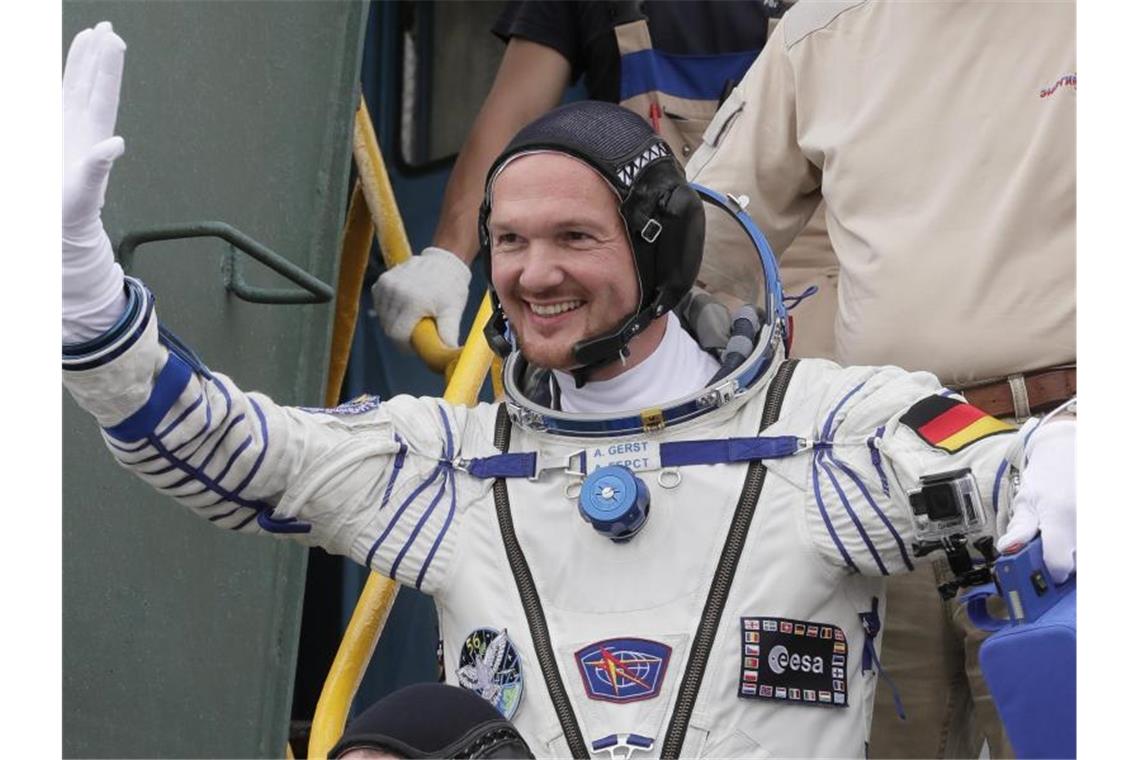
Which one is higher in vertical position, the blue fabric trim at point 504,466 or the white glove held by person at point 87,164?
the white glove held by person at point 87,164

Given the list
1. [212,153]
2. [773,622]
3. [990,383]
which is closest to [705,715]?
[773,622]

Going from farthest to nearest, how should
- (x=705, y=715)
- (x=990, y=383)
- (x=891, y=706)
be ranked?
(x=891, y=706), (x=990, y=383), (x=705, y=715)

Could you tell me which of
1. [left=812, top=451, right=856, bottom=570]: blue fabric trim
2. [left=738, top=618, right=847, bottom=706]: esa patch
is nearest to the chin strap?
[left=812, top=451, right=856, bottom=570]: blue fabric trim

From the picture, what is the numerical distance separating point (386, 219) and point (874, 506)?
162 cm

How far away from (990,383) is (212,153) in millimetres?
1437

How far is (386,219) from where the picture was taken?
4598 mm

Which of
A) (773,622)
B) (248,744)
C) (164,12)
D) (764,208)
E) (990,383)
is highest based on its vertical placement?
(164,12)

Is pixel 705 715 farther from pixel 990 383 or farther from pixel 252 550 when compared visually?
pixel 252 550

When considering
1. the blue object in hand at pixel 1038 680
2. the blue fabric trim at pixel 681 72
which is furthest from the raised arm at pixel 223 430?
the blue fabric trim at pixel 681 72

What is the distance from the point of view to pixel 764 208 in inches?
165

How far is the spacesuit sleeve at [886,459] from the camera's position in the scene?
10.5 ft

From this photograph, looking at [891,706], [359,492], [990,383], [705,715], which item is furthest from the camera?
[891,706]

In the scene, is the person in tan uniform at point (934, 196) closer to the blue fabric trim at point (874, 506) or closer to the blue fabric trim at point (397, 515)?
the blue fabric trim at point (874, 506)

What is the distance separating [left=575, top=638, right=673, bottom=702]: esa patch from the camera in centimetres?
328
